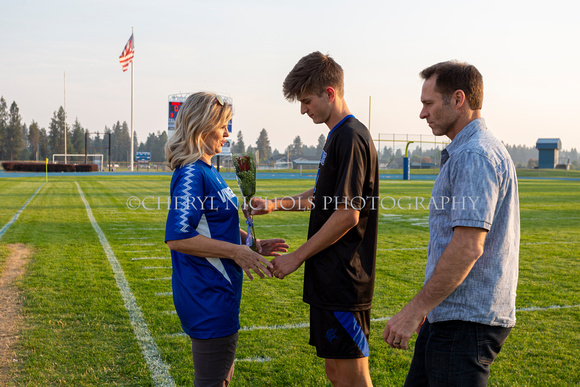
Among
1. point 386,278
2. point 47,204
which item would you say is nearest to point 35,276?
point 386,278

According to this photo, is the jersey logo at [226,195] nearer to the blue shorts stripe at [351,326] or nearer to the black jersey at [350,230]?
the black jersey at [350,230]

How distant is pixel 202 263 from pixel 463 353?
1237mm

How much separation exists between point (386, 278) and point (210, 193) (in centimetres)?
482

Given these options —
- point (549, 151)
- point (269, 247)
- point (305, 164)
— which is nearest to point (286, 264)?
point (269, 247)

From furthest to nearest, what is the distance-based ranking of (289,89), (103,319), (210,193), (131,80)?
(131,80)
(103,319)
(289,89)
(210,193)

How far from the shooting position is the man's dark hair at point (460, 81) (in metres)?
1.93

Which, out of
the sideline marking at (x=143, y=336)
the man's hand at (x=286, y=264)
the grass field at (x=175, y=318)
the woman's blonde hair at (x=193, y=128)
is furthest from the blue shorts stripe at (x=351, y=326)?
the sideline marking at (x=143, y=336)

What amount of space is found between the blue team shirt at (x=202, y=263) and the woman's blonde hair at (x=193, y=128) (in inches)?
2.2

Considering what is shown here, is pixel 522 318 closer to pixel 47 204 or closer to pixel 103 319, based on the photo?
pixel 103 319

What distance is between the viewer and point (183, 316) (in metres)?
2.33

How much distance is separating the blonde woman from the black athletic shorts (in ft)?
1.28

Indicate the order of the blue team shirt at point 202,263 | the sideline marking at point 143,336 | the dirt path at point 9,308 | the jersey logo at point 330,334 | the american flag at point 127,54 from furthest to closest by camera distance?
the american flag at point 127,54
the dirt path at point 9,308
the sideline marking at point 143,336
the jersey logo at point 330,334
the blue team shirt at point 202,263

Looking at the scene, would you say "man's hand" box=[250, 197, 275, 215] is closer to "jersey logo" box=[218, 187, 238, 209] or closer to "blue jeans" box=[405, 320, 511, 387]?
"jersey logo" box=[218, 187, 238, 209]

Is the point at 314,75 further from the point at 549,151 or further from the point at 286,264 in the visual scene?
the point at 549,151
